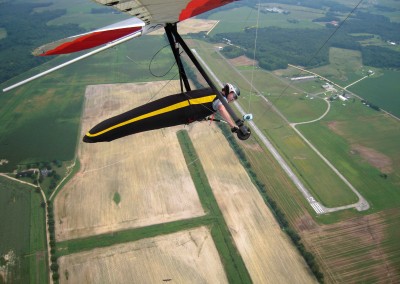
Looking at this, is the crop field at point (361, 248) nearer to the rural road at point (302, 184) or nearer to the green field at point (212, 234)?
the rural road at point (302, 184)

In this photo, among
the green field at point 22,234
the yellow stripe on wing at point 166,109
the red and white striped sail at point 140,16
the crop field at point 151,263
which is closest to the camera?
the red and white striped sail at point 140,16

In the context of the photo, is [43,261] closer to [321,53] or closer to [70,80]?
[70,80]

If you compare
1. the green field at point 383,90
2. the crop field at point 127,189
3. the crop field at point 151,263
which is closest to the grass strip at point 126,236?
the crop field at point 151,263

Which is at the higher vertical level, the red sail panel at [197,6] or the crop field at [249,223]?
the red sail panel at [197,6]

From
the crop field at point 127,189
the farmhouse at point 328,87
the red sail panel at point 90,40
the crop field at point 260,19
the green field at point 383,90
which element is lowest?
the green field at point 383,90

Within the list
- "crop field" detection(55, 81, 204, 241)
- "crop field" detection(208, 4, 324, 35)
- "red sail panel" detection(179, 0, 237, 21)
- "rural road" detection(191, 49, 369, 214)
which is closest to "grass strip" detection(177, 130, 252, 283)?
"crop field" detection(55, 81, 204, 241)

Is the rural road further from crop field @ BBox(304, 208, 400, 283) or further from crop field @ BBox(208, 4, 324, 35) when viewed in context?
crop field @ BBox(208, 4, 324, 35)
